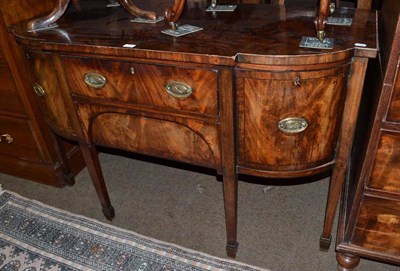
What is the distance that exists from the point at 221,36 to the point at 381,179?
26.8 inches

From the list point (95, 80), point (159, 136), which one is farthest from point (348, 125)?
point (95, 80)

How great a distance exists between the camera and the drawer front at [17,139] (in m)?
1.84

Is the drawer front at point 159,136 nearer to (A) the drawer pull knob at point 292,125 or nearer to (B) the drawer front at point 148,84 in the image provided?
(B) the drawer front at point 148,84

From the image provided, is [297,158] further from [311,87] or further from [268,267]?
[268,267]

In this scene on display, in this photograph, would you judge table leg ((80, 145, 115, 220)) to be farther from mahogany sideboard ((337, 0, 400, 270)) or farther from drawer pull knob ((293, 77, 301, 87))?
mahogany sideboard ((337, 0, 400, 270))

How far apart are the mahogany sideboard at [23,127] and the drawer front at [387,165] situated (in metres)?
1.51

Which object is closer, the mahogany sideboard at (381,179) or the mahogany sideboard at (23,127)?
the mahogany sideboard at (381,179)

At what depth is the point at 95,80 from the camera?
126cm

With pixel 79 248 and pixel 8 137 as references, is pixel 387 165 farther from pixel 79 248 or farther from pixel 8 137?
pixel 8 137

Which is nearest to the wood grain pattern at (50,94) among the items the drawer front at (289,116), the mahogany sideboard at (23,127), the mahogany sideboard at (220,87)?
the mahogany sideboard at (220,87)

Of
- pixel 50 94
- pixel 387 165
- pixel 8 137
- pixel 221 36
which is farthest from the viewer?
pixel 8 137

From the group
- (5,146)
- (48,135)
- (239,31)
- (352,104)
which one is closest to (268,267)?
(352,104)

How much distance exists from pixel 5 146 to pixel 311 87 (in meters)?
1.72

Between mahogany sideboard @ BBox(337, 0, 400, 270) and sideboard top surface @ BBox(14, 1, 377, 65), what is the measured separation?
8cm
